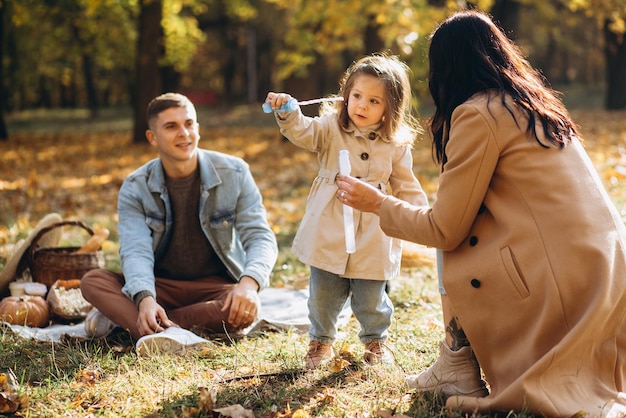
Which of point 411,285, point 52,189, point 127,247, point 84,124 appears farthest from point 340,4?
point 84,124

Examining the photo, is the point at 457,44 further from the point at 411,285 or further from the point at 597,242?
the point at 411,285

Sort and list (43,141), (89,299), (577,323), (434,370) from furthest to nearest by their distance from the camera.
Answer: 1. (43,141)
2. (89,299)
3. (434,370)
4. (577,323)

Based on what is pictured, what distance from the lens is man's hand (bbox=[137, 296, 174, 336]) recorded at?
3865 mm

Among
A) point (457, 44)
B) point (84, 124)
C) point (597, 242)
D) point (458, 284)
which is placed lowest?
point (84, 124)

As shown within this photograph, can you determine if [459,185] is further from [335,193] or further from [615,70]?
[615,70]

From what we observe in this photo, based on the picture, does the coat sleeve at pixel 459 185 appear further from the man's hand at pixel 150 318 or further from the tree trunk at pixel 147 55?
the tree trunk at pixel 147 55

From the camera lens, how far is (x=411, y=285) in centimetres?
514

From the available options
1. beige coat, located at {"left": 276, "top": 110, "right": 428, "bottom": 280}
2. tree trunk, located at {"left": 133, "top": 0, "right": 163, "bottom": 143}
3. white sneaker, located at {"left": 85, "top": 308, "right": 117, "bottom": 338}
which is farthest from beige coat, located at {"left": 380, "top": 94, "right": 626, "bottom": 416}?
tree trunk, located at {"left": 133, "top": 0, "right": 163, "bottom": 143}

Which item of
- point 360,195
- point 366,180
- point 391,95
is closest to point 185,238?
point 366,180

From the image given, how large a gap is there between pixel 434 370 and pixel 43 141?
16.4 metres

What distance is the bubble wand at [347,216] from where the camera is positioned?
328cm

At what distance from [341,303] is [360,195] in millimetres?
861

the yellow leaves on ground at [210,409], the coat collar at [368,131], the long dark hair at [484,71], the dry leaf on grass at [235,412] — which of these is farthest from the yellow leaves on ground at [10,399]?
the long dark hair at [484,71]

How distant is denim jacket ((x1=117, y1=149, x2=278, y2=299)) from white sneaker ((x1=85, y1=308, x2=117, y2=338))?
34cm
